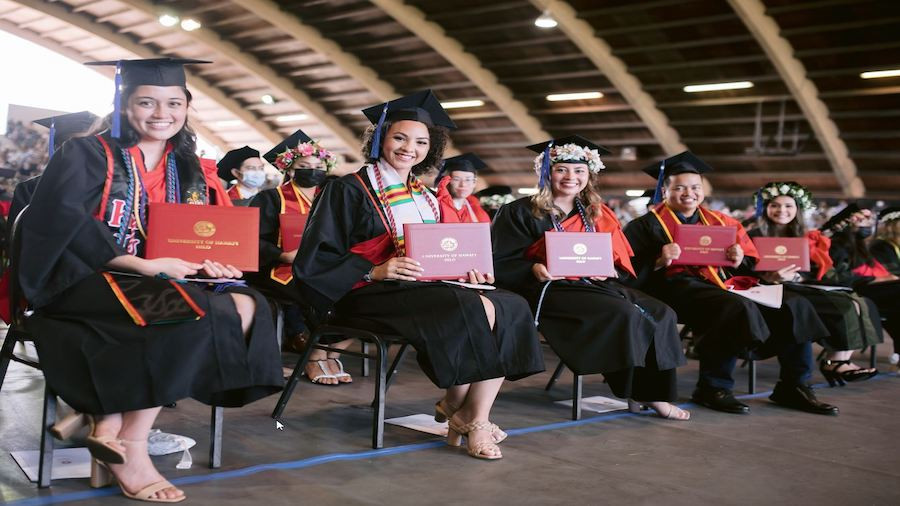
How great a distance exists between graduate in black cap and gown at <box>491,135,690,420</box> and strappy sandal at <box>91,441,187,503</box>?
2001 millimetres

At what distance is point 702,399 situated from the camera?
189 inches

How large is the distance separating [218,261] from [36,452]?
1005mm

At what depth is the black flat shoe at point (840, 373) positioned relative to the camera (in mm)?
5848

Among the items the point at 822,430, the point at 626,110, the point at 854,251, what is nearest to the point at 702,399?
the point at 822,430

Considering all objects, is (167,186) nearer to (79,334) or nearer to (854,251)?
(79,334)

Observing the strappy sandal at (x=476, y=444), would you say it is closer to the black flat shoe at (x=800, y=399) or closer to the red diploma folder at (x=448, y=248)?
the red diploma folder at (x=448, y=248)

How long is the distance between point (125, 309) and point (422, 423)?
1728mm

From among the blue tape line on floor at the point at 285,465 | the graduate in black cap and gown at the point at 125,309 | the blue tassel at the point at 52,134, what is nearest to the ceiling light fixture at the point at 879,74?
the blue tape line on floor at the point at 285,465

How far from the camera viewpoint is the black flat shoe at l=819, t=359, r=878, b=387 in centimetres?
585

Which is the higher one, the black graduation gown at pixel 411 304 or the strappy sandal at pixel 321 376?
the black graduation gown at pixel 411 304

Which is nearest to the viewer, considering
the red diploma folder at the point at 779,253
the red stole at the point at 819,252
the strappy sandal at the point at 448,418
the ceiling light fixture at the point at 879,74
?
the strappy sandal at the point at 448,418

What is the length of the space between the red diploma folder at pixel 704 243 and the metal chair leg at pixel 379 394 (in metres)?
2.18

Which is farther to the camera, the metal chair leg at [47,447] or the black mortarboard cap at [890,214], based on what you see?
the black mortarboard cap at [890,214]

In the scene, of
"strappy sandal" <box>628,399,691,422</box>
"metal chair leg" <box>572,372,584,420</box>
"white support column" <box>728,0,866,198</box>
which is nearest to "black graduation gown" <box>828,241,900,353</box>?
"strappy sandal" <box>628,399,691,422</box>
